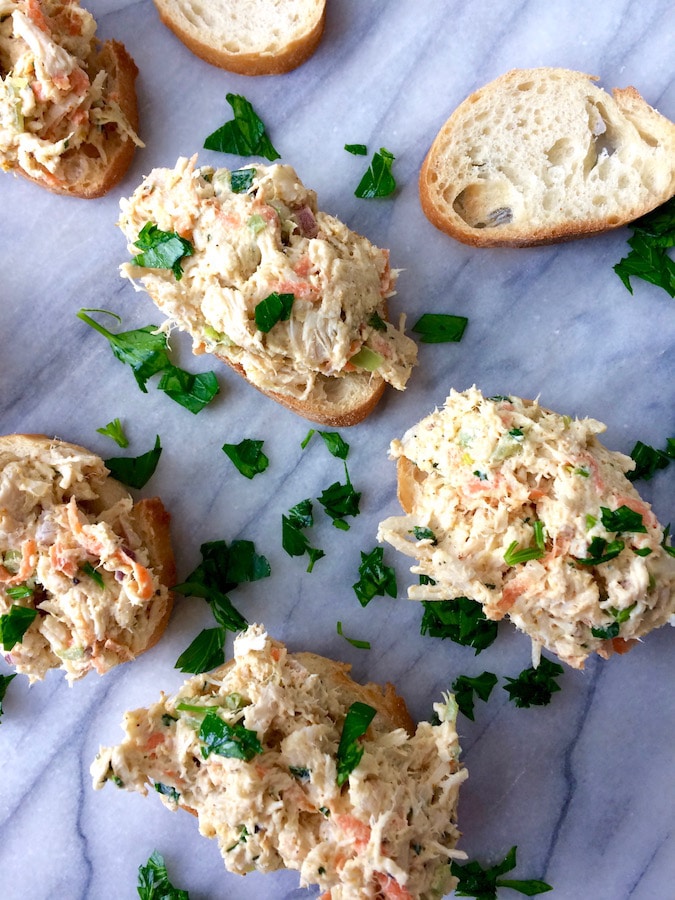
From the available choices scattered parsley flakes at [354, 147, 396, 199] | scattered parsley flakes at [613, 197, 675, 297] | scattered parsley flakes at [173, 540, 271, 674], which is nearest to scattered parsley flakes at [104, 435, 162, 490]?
scattered parsley flakes at [173, 540, 271, 674]

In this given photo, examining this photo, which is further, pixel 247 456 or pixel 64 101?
pixel 247 456

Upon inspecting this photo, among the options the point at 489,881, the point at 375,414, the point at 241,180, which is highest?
the point at 241,180

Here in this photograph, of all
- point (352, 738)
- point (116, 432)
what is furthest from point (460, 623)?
point (116, 432)

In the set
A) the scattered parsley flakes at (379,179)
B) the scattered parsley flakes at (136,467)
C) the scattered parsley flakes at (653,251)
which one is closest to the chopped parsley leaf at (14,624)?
the scattered parsley flakes at (136,467)

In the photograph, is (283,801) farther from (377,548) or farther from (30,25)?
(30,25)

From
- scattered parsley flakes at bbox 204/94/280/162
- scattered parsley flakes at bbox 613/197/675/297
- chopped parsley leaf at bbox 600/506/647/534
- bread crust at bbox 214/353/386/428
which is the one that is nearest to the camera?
chopped parsley leaf at bbox 600/506/647/534

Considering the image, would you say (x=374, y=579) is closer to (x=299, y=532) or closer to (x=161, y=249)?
(x=299, y=532)

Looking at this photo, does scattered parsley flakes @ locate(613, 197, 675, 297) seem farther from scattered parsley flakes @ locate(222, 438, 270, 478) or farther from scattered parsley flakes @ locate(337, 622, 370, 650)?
scattered parsley flakes @ locate(337, 622, 370, 650)
